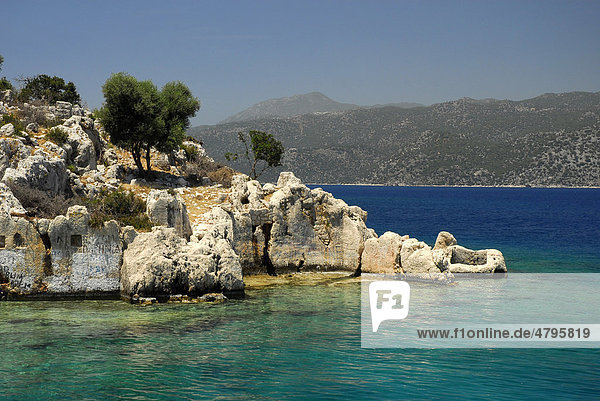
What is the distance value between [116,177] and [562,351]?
27139 mm

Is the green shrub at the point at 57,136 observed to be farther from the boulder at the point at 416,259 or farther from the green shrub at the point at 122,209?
the boulder at the point at 416,259

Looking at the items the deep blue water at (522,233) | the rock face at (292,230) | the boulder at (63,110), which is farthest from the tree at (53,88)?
the deep blue water at (522,233)

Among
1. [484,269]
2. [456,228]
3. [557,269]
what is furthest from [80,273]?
[456,228]

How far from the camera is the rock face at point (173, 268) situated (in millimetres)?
24312

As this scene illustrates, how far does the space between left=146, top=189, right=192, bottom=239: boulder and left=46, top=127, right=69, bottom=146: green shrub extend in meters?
9.75

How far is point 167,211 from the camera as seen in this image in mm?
27750

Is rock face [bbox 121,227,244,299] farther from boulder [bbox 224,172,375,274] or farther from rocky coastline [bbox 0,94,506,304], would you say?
boulder [bbox 224,172,375,274]

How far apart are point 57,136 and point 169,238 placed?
13620 mm

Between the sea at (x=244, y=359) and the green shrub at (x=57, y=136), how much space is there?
13.5m

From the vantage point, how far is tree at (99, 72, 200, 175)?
37656 millimetres

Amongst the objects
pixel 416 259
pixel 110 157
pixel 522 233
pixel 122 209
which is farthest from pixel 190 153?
pixel 522 233

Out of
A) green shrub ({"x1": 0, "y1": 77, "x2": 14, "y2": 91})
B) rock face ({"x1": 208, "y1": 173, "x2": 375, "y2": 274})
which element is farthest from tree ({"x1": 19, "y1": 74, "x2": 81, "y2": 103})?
rock face ({"x1": 208, "y1": 173, "x2": 375, "y2": 274})

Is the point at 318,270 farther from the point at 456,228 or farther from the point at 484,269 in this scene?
the point at 456,228

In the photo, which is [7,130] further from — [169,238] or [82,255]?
[169,238]
